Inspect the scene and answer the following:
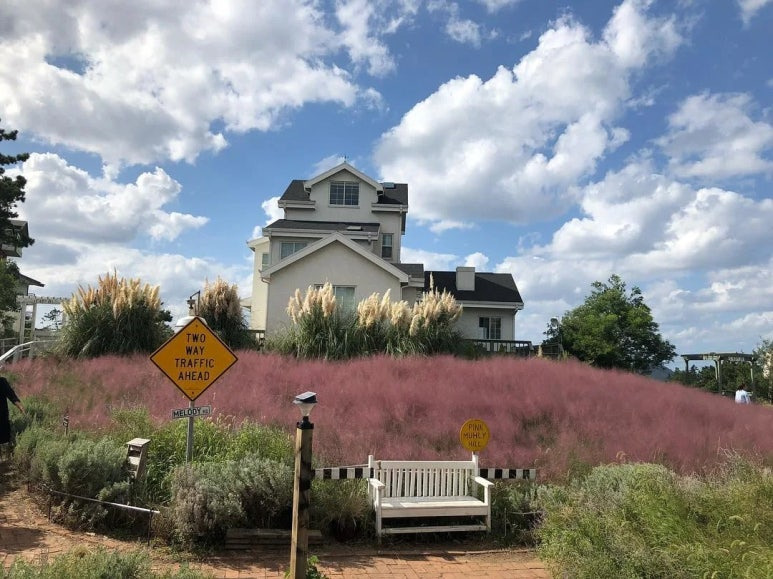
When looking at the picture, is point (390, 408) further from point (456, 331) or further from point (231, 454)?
point (456, 331)

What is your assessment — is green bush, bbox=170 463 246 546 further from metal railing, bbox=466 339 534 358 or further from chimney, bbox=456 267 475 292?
chimney, bbox=456 267 475 292

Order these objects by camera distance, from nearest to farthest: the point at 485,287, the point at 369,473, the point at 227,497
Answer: the point at 227,497
the point at 369,473
the point at 485,287

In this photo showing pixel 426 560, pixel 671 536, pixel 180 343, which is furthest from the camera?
pixel 180 343

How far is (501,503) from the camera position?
723 centimetres

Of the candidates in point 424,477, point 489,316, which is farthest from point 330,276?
point 424,477

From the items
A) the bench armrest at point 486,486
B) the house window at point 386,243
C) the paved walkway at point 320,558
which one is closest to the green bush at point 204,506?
the paved walkway at point 320,558

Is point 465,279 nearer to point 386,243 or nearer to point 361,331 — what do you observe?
point 386,243

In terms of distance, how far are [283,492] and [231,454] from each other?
118cm

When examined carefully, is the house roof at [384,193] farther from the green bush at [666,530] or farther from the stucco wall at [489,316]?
the green bush at [666,530]

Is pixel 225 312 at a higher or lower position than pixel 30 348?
higher

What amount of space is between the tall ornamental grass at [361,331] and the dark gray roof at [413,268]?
Answer: 30.6 ft

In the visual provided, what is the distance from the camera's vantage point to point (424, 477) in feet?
23.7

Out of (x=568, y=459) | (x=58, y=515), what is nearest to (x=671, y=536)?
(x=568, y=459)

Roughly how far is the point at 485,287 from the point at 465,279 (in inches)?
45.6
